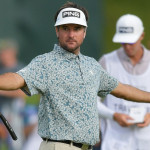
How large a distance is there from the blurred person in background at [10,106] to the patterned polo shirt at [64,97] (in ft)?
13.8

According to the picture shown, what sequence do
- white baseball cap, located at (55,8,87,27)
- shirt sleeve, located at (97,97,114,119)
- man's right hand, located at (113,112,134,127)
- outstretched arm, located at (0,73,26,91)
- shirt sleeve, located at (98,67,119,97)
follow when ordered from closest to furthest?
outstretched arm, located at (0,73,26,91) → white baseball cap, located at (55,8,87,27) → shirt sleeve, located at (98,67,119,97) → man's right hand, located at (113,112,134,127) → shirt sleeve, located at (97,97,114,119)

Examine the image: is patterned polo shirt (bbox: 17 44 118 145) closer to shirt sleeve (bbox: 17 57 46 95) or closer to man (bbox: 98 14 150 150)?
shirt sleeve (bbox: 17 57 46 95)

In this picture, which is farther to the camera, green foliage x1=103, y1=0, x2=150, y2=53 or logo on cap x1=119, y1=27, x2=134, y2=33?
green foliage x1=103, y1=0, x2=150, y2=53

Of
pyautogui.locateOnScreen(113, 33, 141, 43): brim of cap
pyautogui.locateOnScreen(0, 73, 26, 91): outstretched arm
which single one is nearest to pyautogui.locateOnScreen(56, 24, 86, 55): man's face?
pyautogui.locateOnScreen(0, 73, 26, 91): outstretched arm

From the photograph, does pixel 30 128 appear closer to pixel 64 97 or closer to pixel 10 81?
pixel 64 97

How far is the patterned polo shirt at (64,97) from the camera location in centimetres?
522

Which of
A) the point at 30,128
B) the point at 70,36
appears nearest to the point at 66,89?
the point at 70,36

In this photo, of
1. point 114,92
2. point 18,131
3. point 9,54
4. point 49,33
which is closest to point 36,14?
point 49,33

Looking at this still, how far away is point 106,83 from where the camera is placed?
5.79 meters

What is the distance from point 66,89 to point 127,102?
2.12 m

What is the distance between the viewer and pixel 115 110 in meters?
7.37

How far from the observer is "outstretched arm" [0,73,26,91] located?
188 inches

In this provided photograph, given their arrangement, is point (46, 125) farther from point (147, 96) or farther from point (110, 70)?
point (110, 70)

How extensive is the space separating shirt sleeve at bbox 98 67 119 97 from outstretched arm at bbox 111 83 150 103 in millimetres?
57
